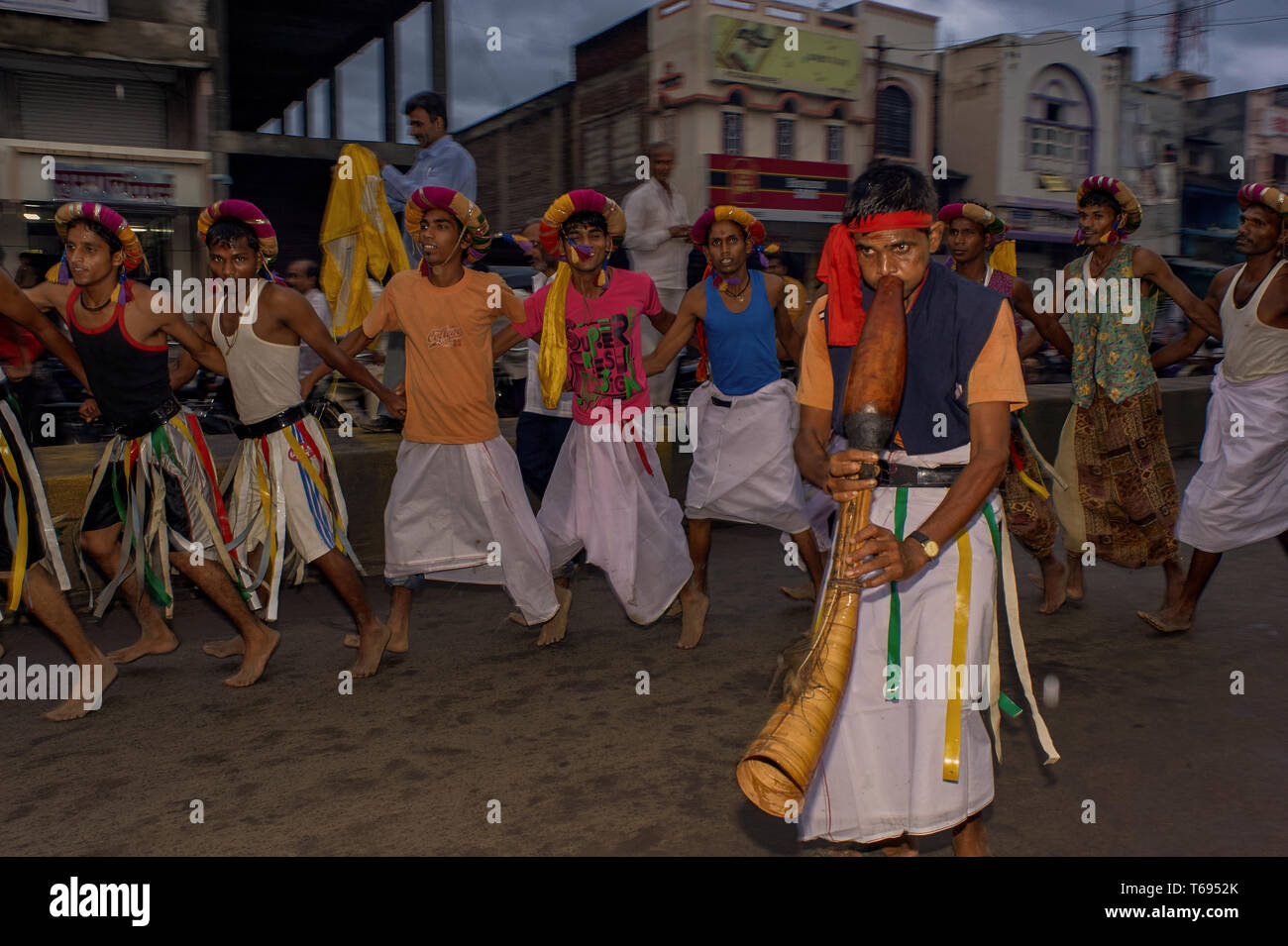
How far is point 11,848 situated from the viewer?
10.3ft

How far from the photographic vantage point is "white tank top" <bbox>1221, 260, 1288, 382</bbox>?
5035mm

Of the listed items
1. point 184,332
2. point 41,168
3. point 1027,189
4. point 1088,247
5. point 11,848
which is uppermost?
point 1027,189

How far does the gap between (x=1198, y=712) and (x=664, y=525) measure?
237cm

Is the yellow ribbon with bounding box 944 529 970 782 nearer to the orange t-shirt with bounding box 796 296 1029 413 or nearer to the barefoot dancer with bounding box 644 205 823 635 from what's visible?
the orange t-shirt with bounding box 796 296 1029 413

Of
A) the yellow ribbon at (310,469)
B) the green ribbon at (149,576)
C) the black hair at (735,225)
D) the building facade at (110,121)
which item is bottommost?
the green ribbon at (149,576)

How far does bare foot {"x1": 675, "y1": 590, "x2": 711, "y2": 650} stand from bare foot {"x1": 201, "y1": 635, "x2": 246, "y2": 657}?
2009 millimetres

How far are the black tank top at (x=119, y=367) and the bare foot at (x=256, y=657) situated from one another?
3.47 feet

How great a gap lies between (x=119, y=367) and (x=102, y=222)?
0.59 metres

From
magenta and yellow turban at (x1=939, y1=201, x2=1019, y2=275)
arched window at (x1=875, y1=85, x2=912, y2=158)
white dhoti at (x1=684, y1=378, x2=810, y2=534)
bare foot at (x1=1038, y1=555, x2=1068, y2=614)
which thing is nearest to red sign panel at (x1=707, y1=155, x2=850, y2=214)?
arched window at (x1=875, y1=85, x2=912, y2=158)

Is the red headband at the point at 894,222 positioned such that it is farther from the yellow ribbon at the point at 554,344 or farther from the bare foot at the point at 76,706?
the bare foot at the point at 76,706

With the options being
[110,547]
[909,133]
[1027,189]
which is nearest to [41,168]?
[110,547]

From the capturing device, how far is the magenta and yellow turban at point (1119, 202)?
5410 millimetres

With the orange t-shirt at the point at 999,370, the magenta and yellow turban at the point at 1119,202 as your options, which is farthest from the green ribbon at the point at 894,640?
the magenta and yellow turban at the point at 1119,202

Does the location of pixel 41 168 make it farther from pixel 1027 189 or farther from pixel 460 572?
pixel 1027 189
